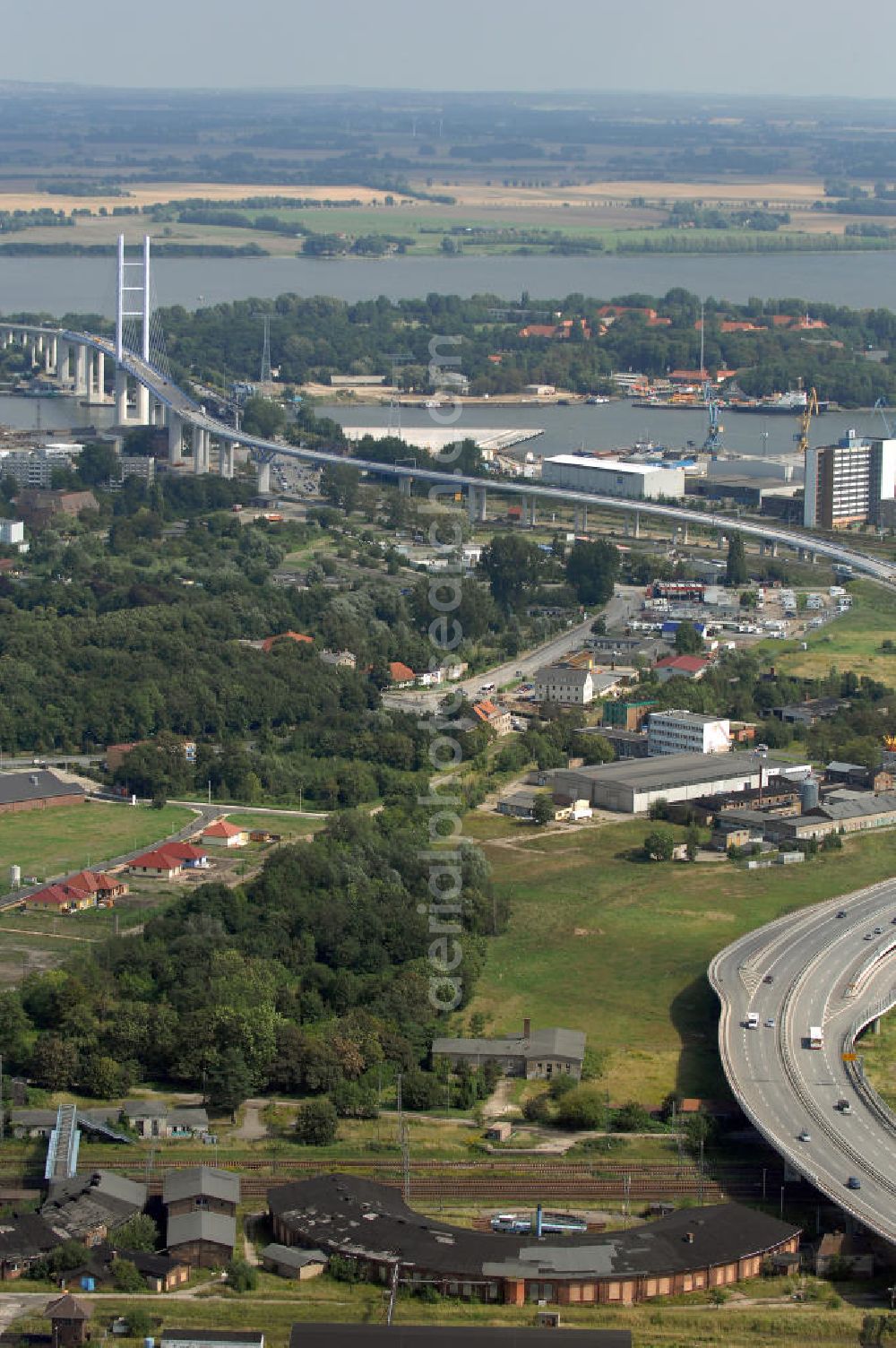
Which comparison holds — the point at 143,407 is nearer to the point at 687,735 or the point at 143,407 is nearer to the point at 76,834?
the point at 687,735

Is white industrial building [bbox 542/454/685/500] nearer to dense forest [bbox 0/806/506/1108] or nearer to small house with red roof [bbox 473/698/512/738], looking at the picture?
small house with red roof [bbox 473/698/512/738]

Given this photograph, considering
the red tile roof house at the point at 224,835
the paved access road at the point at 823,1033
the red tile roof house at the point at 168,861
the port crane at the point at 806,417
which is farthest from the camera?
the port crane at the point at 806,417

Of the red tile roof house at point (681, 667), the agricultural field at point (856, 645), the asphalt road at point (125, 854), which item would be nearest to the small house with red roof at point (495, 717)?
the red tile roof house at point (681, 667)

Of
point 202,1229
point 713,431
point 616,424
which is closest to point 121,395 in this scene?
point 616,424

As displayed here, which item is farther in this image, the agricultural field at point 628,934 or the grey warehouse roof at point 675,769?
the grey warehouse roof at point 675,769

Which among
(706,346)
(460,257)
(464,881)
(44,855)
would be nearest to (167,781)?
(44,855)

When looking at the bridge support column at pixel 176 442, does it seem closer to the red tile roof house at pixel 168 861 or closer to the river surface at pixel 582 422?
the river surface at pixel 582 422

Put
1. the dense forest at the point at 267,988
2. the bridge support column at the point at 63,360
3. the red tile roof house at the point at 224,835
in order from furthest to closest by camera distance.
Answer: the bridge support column at the point at 63,360, the red tile roof house at the point at 224,835, the dense forest at the point at 267,988
